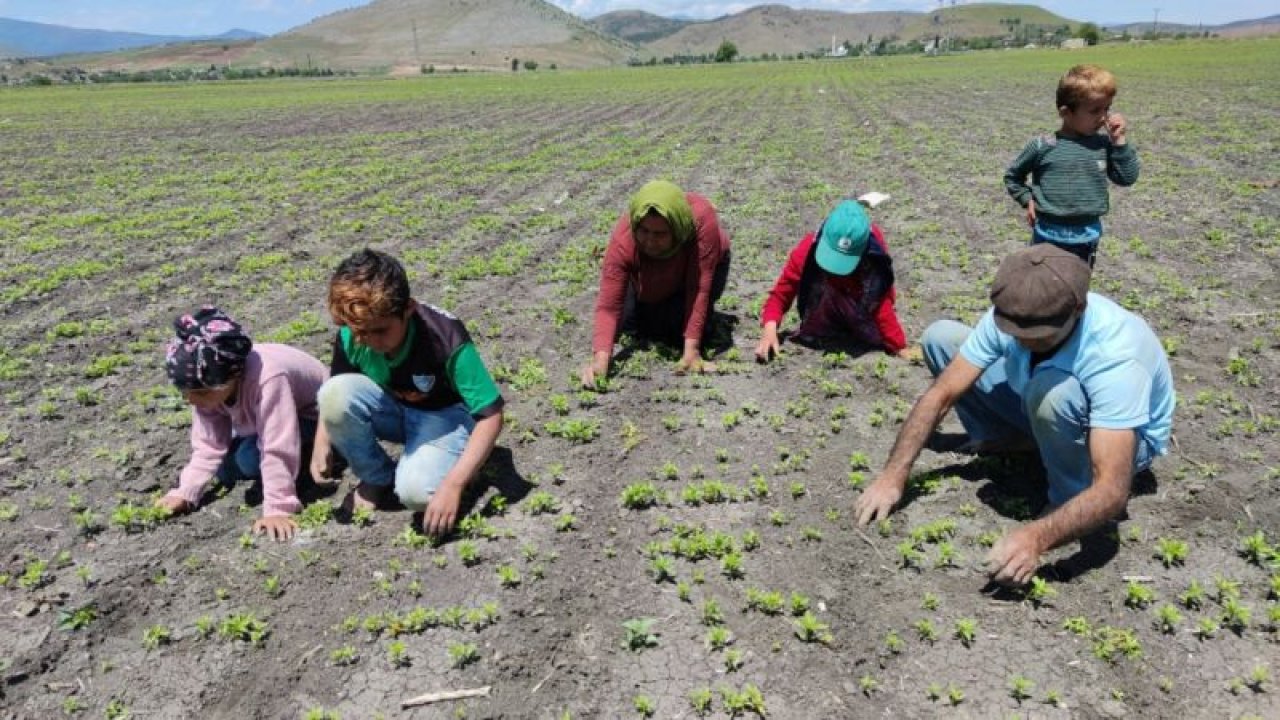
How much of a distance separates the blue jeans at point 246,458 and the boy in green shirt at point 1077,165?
4755 millimetres

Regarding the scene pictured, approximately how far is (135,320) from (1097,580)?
784 cm

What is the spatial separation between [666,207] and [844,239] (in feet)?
3.93

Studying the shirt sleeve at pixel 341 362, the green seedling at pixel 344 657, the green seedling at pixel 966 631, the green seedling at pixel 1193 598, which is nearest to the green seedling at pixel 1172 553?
the green seedling at pixel 1193 598

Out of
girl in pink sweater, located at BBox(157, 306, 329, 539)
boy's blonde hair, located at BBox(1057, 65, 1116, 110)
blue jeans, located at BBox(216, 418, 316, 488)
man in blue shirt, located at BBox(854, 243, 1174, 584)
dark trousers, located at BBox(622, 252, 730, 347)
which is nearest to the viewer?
man in blue shirt, located at BBox(854, 243, 1174, 584)

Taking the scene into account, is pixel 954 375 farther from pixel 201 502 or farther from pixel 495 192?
pixel 495 192

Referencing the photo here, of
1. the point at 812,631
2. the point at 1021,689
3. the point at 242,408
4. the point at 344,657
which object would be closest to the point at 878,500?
the point at 812,631

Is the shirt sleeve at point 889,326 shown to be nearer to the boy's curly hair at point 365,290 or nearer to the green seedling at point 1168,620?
the green seedling at point 1168,620

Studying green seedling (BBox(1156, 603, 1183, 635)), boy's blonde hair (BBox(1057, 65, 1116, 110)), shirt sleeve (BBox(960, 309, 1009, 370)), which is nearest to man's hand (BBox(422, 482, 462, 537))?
shirt sleeve (BBox(960, 309, 1009, 370))

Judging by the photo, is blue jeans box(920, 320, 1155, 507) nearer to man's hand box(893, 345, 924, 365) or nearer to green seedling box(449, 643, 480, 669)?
man's hand box(893, 345, 924, 365)

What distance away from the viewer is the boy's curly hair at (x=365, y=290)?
3438mm

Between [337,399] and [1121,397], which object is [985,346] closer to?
[1121,397]

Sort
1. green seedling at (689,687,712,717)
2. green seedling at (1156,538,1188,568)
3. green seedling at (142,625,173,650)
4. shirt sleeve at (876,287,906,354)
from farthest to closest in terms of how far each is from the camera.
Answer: shirt sleeve at (876,287,906,354) → green seedling at (1156,538,1188,568) → green seedling at (142,625,173,650) → green seedling at (689,687,712,717)

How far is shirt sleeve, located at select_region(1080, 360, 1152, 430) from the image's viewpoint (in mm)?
3121

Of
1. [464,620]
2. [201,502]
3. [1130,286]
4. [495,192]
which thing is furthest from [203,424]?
[495,192]
